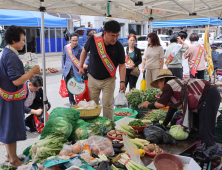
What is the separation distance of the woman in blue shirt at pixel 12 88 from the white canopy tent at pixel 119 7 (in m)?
0.90

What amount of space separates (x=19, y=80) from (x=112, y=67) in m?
1.56

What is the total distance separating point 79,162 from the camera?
7.13ft

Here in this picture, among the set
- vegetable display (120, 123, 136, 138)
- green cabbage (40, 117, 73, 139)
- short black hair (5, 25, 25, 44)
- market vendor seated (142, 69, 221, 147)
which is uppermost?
short black hair (5, 25, 25, 44)

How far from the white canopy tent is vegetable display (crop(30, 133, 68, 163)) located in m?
1.47

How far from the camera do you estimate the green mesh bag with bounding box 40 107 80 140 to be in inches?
116

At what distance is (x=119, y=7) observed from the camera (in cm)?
568

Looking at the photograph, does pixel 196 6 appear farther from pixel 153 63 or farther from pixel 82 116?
pixel 82 116

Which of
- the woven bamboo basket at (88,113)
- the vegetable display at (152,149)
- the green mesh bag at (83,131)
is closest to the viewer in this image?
the vegetable display at (152,149)

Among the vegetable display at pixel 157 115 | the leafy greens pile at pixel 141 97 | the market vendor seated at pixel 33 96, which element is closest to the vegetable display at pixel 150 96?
the leafy greens pile at pixel 141 97

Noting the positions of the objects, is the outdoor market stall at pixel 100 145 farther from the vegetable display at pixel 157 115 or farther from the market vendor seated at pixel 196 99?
the vegetable display at pixel 157 115

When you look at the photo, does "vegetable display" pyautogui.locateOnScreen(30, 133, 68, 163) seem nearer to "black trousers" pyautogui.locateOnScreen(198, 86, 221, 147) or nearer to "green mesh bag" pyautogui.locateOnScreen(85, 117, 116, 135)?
"green mesh bag" pyautogui.locateOnScreen(85, 117, 116, 135)

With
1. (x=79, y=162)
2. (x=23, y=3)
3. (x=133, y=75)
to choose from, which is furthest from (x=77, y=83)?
(x=133, y=75)

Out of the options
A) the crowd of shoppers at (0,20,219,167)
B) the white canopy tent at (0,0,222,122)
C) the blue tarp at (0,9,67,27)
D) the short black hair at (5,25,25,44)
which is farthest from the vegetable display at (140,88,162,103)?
the blue tarp at (0,9,67,27)

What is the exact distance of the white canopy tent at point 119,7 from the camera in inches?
157
